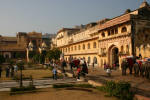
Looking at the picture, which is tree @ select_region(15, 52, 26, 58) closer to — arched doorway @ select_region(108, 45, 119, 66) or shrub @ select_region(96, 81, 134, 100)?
arched doorway @ select_region(108, 45, 119, 66)

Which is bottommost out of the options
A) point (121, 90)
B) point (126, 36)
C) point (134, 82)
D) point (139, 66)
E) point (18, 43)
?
point (134, 82)

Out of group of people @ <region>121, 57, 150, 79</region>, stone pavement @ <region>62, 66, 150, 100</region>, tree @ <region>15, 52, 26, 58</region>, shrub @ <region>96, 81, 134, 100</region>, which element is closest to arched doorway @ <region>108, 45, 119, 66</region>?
group of people @ <region>121, 57, 150, 79</region>

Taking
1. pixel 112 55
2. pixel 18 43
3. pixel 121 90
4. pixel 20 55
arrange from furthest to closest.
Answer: pixel 18 43 < pixel 20 55 < pixel 112 55 < pixel 121 90

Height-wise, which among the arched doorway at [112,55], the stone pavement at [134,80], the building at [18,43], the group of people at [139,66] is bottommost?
the stone pavement at [134,80]

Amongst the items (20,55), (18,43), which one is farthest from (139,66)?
(18,43)

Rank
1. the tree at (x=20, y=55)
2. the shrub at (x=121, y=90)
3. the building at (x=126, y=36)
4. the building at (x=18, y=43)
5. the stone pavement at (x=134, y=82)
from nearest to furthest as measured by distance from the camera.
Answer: the shrub at (x=121, y=90), the stone pavement at (x=134, y=82), the building at (x=126, y=36), the tree at (x=20, y=55), the building at (x=18, y=43)

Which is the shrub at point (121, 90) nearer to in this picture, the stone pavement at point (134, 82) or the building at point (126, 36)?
the stone pavement at point (134, 82)

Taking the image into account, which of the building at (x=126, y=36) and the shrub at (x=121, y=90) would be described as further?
the building at (x=126, y=36)

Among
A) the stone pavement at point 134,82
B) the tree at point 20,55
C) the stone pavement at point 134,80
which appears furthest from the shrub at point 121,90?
the tree at point 20,55

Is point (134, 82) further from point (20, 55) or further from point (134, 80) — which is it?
point (20, 55)

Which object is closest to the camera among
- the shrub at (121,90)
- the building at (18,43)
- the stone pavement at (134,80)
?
the shrub at (121,90)

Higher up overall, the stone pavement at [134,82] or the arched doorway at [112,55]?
the arched doorway at [112,55]

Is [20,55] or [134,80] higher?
[20,55]

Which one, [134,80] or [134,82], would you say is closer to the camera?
[134,82]
